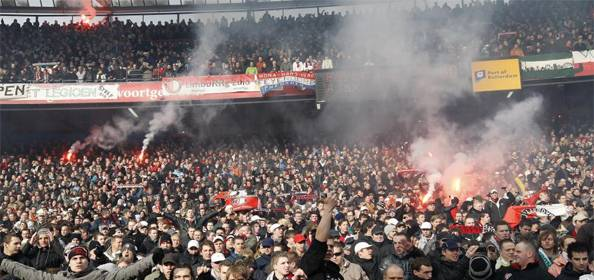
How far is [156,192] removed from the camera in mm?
19797

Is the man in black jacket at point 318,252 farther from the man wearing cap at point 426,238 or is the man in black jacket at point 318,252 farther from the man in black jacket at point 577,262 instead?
the man wearing cap at point 426,238

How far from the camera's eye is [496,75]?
73.7 feet

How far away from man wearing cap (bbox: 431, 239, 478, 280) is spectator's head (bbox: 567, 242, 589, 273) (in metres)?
0.88

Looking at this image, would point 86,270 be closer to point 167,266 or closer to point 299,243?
point 167,266

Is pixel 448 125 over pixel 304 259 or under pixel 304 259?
over

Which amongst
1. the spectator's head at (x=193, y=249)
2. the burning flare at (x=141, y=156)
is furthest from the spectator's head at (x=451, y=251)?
the burning flare at (x=141, y=156)

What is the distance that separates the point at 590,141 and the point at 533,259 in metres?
18.8

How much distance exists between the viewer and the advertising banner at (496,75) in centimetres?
2244

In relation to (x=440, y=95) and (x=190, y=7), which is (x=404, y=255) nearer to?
(x=440, y=95)

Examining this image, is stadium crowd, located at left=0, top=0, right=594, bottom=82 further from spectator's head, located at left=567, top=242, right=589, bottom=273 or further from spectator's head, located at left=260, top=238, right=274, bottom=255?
spectator's head, located at left=567, top=242, right=589, bottom=273

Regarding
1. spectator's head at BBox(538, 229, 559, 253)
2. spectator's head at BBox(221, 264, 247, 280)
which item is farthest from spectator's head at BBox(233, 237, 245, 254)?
spectator's head at BBox(538, 229, 559, 253)

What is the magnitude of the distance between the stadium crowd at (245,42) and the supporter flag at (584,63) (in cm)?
45

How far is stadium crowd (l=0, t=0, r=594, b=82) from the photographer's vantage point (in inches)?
963

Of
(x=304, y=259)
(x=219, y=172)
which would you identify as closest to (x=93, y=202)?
(x=219, y=172)
